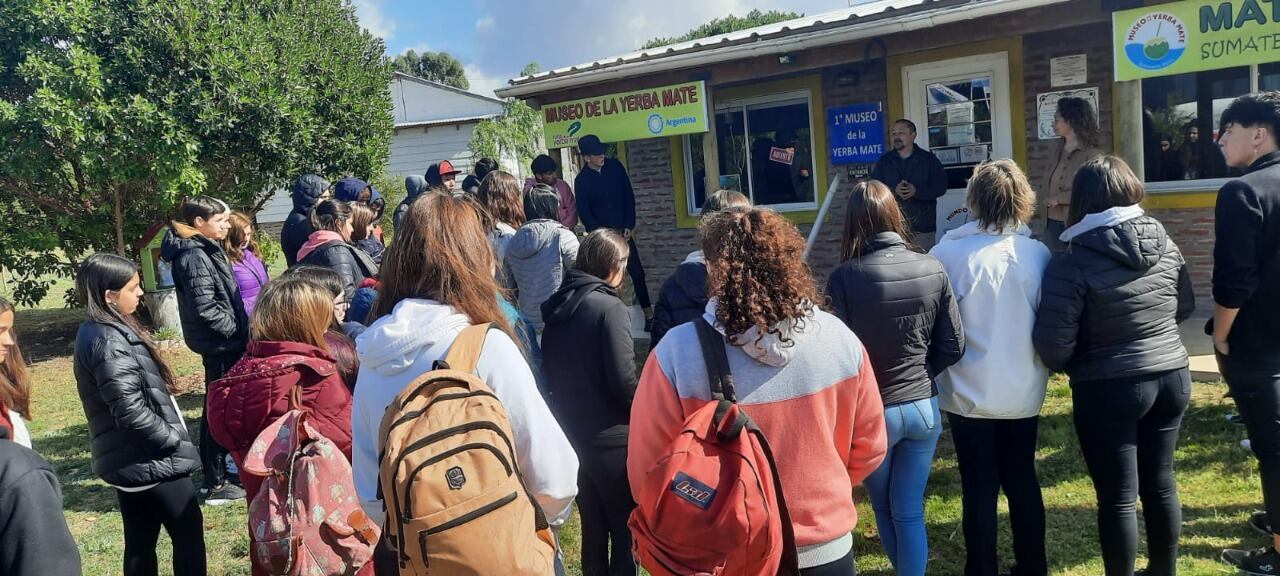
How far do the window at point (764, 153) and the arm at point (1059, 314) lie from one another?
580 centimetres

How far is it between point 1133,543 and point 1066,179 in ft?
10.7

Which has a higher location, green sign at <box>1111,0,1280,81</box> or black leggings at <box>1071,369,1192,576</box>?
green sign at <box>1111,0,1280,81</box>

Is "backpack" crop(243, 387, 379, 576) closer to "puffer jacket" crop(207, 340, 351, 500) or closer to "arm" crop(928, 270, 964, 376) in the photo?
"puffer jacket" crop(207, 340, 351, 500)

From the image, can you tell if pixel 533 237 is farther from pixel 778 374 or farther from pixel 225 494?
pixel 778 374

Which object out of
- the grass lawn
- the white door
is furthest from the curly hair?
the white door

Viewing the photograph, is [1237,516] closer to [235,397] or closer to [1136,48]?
[1136,48]

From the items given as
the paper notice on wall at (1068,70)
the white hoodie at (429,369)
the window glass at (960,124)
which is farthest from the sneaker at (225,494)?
the paper notice on wall at (1068,70)

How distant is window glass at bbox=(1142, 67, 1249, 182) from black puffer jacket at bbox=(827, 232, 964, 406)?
16.2ft

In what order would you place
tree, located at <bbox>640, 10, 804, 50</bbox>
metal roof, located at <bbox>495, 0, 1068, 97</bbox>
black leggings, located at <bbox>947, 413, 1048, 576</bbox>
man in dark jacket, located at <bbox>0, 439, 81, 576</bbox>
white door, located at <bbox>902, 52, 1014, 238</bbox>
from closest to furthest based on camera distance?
1. man in dark jacket, located at <bbox>0, 439, 81, 576</bbox>
2. black leggings, located at <bbox>947, 413, 1048, 576</bbox>
3. metal roof, located at <bbox>495, 0, 1068, 97</bbox>
4. white door, located at <bbox>902, 52, 1014, 238</bbox>
5. tree, located at <bbox>640, 10, 804, 50</bbox>

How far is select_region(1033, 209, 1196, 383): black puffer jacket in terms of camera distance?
3090 millimetres

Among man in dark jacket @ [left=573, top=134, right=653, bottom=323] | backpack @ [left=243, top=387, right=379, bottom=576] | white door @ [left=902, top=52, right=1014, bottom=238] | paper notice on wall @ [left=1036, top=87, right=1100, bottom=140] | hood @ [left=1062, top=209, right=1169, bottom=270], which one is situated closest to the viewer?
backpack @ [left=243, top=387, right=379, bottom=576]

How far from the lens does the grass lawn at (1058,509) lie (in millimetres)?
3957

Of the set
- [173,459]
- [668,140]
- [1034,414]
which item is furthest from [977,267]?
[668,140]

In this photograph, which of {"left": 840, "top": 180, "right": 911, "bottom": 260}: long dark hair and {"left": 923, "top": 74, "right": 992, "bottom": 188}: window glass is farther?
{"left": 923, "top": 74, "right": 992, "bottom": 188}: window glass
